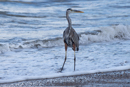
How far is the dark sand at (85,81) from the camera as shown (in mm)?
4988

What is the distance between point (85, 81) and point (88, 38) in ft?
16.8

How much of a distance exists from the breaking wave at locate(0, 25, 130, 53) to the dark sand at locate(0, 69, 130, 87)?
10.8ft

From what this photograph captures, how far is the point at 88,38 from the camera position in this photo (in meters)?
Answer: 10.2

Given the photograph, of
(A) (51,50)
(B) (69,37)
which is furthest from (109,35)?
(B) (69,37)

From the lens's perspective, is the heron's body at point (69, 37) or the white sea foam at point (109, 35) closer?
the heron's body at point (69, 37)

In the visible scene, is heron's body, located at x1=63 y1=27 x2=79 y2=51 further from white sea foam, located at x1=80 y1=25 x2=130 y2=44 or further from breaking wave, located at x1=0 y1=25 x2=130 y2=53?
white sea foam, located at x1=80 y1=25 x2=130 y2=44

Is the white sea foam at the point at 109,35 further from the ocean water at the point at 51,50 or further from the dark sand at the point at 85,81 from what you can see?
the dark sand at the point at 85,81

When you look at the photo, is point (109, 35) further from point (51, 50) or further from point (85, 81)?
point (85, 81)

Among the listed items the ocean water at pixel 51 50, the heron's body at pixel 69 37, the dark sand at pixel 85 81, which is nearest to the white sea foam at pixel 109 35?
the ocean water at pixel 51 50

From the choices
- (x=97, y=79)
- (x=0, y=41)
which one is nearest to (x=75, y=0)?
(x=0, y=41)

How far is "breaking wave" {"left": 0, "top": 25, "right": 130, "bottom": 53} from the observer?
8847mm

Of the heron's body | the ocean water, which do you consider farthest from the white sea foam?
the heron's body

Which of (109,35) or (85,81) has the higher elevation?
(85,81)

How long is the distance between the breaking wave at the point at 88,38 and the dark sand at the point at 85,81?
10.8 ft
